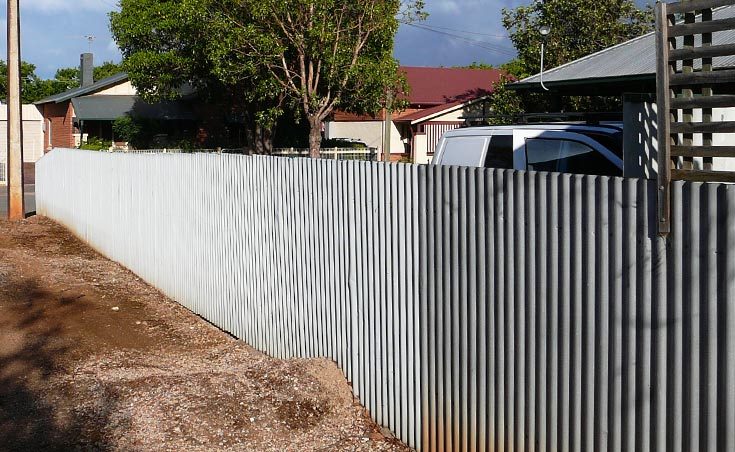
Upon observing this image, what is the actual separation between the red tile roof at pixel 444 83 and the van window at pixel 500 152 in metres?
39.6

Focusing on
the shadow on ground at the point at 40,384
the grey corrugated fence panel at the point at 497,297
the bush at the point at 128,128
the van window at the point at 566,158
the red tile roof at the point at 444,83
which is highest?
the red tile roof at the point at 444,83

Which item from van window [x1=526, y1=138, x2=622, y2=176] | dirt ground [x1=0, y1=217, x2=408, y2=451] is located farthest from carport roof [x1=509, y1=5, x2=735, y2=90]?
dirt ground [x1=0, y1=217, x2=408, y2=451]

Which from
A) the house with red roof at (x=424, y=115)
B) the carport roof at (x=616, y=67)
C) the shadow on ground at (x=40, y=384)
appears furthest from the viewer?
the house with red roof at (x=424, y=115)

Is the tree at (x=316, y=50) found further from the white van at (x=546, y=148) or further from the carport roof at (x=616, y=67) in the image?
the white van at (x=546, y=148)

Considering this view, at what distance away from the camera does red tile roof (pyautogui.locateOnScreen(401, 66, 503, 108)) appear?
49875 mm

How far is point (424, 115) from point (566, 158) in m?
36.0

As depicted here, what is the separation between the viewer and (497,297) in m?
5.78

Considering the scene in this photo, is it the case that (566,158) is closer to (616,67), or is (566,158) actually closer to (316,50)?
(616,67)

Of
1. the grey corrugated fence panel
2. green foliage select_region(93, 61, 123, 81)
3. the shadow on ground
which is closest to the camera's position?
the grey corrugated fence panel

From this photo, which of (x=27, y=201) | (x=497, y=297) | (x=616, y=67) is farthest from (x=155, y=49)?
(x=497, y=297)

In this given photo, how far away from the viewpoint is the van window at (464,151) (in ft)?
31.5

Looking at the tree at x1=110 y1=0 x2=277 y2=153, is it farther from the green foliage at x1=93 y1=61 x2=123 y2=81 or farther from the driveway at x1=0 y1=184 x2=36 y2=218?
the green foliage at x1=93 y1=61 x2=123 y2=81

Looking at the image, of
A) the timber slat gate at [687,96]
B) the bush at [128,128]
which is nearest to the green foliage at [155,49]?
the bush at [128,128]

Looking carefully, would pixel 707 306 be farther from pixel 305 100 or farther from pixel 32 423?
pixel 305 100
